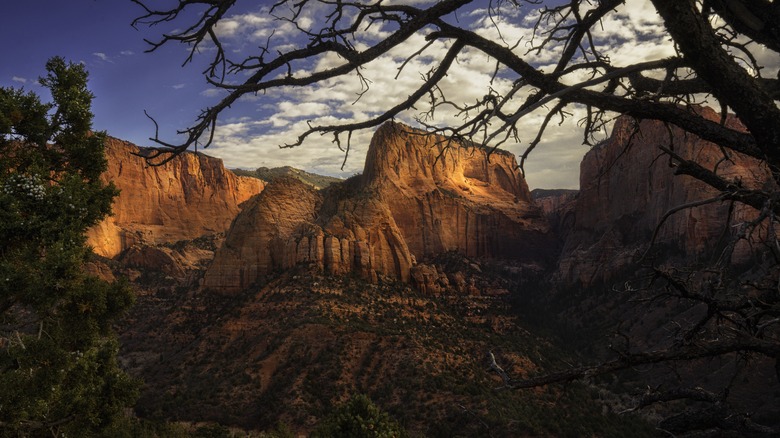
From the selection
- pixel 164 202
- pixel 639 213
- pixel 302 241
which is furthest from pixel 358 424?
pixel 164 202

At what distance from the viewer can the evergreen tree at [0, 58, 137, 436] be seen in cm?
843

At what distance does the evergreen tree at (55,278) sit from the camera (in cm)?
843

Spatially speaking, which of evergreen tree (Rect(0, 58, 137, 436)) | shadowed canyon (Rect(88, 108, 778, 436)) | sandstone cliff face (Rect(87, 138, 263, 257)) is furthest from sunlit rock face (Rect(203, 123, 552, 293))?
sandstone cliff face (Rect(87, 138, 263, 257))

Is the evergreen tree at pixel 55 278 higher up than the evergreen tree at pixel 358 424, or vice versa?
the evergreen tree at pixel 55 278

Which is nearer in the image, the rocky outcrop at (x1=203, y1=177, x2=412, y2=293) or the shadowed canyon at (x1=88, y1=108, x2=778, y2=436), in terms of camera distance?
the shadowed canyon at (x1=88, y1=108, x2=778, y2=436)

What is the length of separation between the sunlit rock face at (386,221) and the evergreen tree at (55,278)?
11.5m

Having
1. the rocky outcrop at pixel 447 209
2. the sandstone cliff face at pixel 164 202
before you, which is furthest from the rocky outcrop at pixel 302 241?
the sandstone cliff face at pixel 164 202

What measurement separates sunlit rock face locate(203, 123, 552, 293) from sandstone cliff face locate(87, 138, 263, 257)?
116ft

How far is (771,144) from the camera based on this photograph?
3088 mm

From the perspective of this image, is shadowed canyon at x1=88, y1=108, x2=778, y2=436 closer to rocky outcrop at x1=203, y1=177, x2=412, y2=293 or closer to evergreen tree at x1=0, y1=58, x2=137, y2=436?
rocky outcrop at x1=203, y1=177, x2=412, y2=293

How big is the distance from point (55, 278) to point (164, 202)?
347ft

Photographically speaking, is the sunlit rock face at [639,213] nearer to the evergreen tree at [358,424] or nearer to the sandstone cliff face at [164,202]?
the evergreen tree at [358,424]

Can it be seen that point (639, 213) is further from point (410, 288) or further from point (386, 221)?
point (410, 288)

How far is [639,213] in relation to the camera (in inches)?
2776
